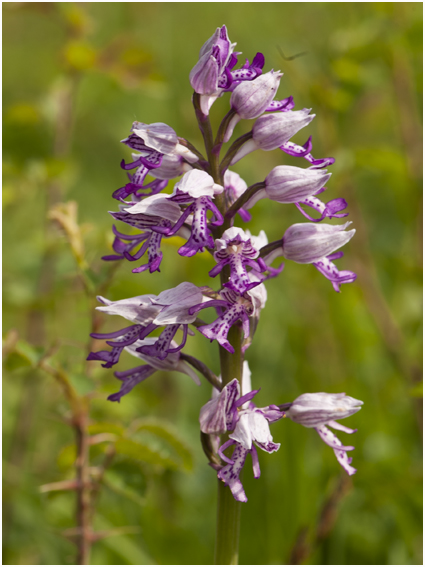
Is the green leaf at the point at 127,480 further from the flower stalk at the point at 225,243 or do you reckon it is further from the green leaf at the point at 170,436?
the flower stalk at the point at 225,243

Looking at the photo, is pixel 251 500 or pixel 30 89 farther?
pixel 30 89

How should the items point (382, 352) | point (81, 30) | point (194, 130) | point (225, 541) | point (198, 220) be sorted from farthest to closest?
point (382, 352), point (194, 130), point (81, 30), point (225, 541), point (198, 220)

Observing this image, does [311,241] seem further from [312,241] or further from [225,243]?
[225,243]

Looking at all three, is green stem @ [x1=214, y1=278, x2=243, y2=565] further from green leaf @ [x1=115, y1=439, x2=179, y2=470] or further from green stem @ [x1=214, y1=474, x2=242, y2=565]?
green leaf @ [x1=115, y1=439, x2=179, y2=470]

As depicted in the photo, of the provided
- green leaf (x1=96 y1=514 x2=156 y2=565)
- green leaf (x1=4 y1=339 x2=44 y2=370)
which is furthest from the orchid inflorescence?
green leaf (x1=96 y1=514 x2=156 y2=565)

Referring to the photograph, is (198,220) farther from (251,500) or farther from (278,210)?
(278,210)

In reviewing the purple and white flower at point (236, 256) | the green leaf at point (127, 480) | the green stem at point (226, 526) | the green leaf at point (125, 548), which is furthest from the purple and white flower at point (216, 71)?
the green leaf at point (125, 548)

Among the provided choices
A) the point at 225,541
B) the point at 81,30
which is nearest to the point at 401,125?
the point at 81,30

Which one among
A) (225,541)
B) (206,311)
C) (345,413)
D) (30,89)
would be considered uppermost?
(30,89)
